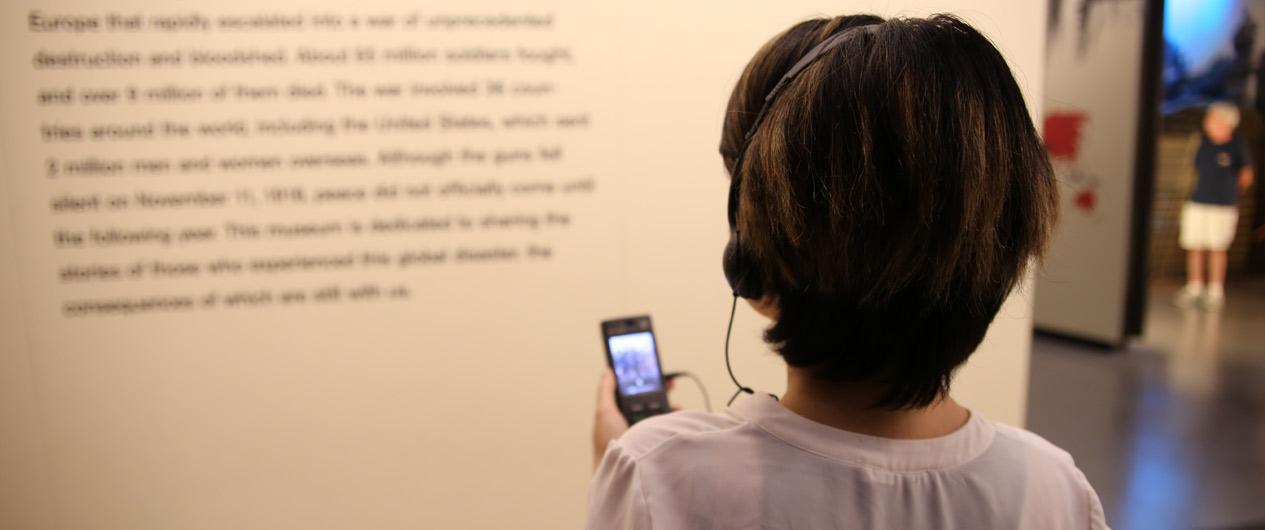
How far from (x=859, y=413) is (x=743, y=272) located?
0.19 meters

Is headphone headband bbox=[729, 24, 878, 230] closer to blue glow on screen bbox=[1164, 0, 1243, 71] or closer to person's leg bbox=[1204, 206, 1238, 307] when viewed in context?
person's leg bbox=[1204, 206, 1238, 307]

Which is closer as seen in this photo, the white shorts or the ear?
the ear

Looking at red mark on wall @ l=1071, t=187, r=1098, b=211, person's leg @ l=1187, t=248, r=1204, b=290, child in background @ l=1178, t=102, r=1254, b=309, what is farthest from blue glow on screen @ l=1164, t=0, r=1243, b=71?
red mark on wall @ l=1071, t=187, r=1098, b=211

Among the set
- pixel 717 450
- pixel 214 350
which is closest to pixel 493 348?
pixel 214 350

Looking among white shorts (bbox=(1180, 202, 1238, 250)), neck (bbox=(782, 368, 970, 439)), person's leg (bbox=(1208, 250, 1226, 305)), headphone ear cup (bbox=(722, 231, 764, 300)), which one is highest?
headphone ear cup (bbox=(722, 231, 764, 300))

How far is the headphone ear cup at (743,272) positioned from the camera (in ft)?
2.75

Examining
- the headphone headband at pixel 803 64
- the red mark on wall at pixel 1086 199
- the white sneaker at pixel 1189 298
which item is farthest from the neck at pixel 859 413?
the white sneaker at pixel 1189 298

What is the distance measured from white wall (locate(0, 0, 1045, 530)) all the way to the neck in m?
1.61

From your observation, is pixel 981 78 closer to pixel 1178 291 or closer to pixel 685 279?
pixel 685 279

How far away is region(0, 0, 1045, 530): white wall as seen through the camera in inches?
84.0

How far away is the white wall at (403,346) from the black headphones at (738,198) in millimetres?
1491

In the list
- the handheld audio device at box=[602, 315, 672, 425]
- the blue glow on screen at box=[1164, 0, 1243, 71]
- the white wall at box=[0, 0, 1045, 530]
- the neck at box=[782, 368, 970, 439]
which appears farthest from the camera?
the blue glow on screen at box=[1164, 0, 1243, 71]

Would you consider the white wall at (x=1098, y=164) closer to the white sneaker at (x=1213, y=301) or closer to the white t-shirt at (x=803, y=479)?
the white sneaker at (x=1213, y=301)

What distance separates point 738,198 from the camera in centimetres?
86
